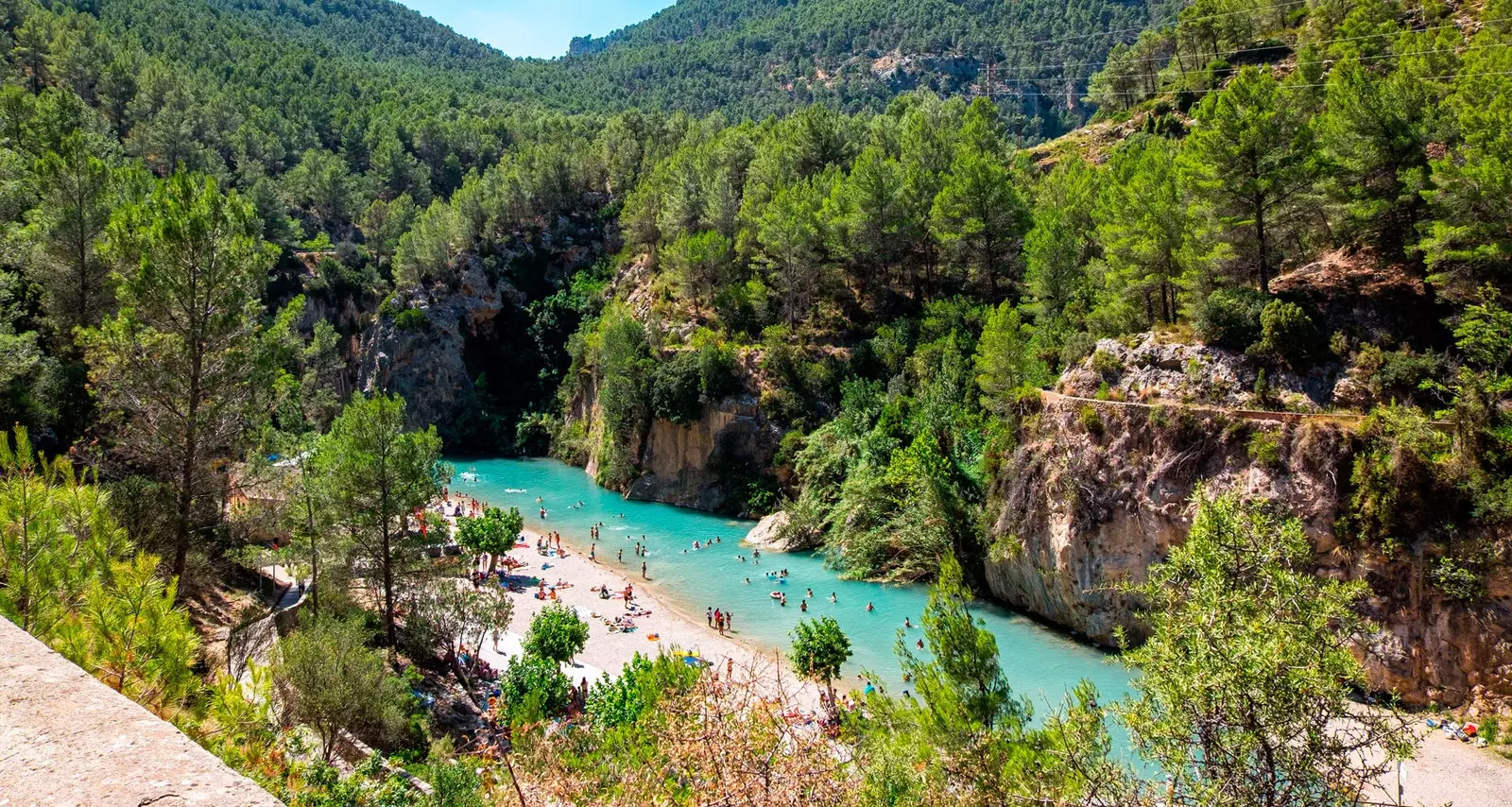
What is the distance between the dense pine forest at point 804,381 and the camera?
28.1 ft

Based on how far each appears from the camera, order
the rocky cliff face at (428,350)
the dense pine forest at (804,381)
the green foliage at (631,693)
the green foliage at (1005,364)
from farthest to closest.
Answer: the rocky cliff face at (428,350) < the green foliage at (1005,364) < the green foliage at (631,693) < the dense pine forest at (804,381)

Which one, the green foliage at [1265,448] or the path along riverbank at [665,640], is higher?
the green foliage at [1265,448]

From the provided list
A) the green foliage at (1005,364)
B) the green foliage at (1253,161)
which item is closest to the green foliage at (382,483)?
the green foliage at (1005,364)

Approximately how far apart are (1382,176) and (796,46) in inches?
6958

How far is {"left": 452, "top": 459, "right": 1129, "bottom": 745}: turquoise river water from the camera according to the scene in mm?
23797

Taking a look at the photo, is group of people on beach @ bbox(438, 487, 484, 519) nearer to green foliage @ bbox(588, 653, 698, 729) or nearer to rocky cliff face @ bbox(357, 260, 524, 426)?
rocky cliff face @ bbox(357, 260, 524, 426)

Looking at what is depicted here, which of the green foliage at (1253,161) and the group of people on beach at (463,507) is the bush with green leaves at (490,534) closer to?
the group of people on beach at (463,507)

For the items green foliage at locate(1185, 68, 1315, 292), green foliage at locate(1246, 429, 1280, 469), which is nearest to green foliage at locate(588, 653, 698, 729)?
green foliage at locate(1246, 429, 1280, 469)

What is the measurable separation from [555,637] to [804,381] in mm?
23938

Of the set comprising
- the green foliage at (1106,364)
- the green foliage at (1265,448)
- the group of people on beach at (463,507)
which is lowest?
the group of people on beach at (463,507)

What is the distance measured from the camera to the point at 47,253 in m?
24.5

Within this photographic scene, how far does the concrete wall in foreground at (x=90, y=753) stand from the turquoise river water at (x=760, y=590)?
1549 cm

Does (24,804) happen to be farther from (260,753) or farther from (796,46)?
(796,46)

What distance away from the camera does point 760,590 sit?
33.1m
